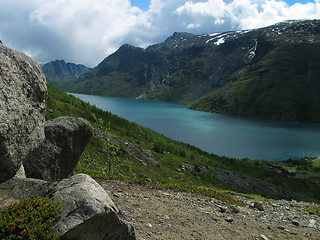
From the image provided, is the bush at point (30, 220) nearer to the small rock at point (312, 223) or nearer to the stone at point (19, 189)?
the stone at point (19, 189)

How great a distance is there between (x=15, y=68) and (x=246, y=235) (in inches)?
460

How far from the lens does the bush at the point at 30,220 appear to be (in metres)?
5.01

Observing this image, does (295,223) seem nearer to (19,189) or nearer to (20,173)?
(19,189)

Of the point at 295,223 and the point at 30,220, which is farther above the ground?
the point at 30,220

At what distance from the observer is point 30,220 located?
5.35 metres

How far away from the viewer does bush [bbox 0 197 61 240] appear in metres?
5.01

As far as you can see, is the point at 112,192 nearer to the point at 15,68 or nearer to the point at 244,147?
the point at 15,68

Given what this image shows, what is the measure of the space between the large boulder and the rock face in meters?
0.70

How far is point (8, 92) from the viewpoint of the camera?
769cm

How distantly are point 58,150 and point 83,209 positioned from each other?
237 inches

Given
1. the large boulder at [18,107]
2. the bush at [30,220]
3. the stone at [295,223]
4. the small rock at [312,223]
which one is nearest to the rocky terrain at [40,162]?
the large boulder at [18,107]

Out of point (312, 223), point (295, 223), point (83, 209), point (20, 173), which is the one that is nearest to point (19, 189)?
point (20, 173)

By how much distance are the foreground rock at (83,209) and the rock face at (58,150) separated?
2.44 metres

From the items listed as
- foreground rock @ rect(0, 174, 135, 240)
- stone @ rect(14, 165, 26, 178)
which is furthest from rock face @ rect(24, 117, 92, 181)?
foreground rock @ rect(0, 174, 135, 240)
